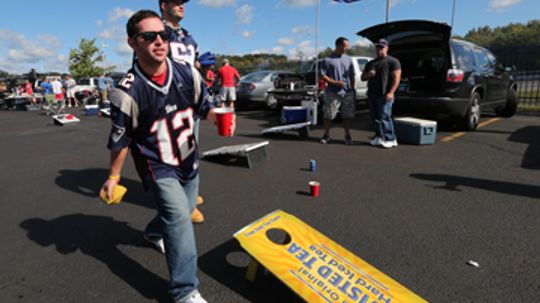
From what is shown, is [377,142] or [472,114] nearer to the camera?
[377,142]

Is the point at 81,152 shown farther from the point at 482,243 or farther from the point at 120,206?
the point at 482,243

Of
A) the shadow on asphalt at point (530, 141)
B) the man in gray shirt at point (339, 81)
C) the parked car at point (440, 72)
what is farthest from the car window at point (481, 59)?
the man in gray shirt at point (339, 81)

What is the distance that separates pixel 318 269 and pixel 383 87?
4.72 m

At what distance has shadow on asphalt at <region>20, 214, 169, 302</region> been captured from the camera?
238cm

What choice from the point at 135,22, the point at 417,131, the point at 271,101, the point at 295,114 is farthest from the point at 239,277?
the point at 271,101

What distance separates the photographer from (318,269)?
2.04 m

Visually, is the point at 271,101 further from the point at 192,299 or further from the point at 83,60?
the point at 83,60

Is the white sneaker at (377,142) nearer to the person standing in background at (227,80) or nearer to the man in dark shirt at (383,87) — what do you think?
the man in dark shirt at (383,87)

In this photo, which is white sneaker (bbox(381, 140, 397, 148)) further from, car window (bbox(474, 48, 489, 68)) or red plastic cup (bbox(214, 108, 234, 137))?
red plastic cup (bbox(214, 108, 234, 137))

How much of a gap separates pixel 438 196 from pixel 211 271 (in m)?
2.86

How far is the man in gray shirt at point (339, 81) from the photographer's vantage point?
20.1ft

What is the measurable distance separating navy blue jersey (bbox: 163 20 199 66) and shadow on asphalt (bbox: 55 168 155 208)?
177cm

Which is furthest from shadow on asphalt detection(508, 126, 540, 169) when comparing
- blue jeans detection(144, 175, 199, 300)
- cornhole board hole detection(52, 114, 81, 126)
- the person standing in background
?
cornhole board hole detection(52, 114, 81, 126)

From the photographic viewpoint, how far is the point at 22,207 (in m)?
3.92
